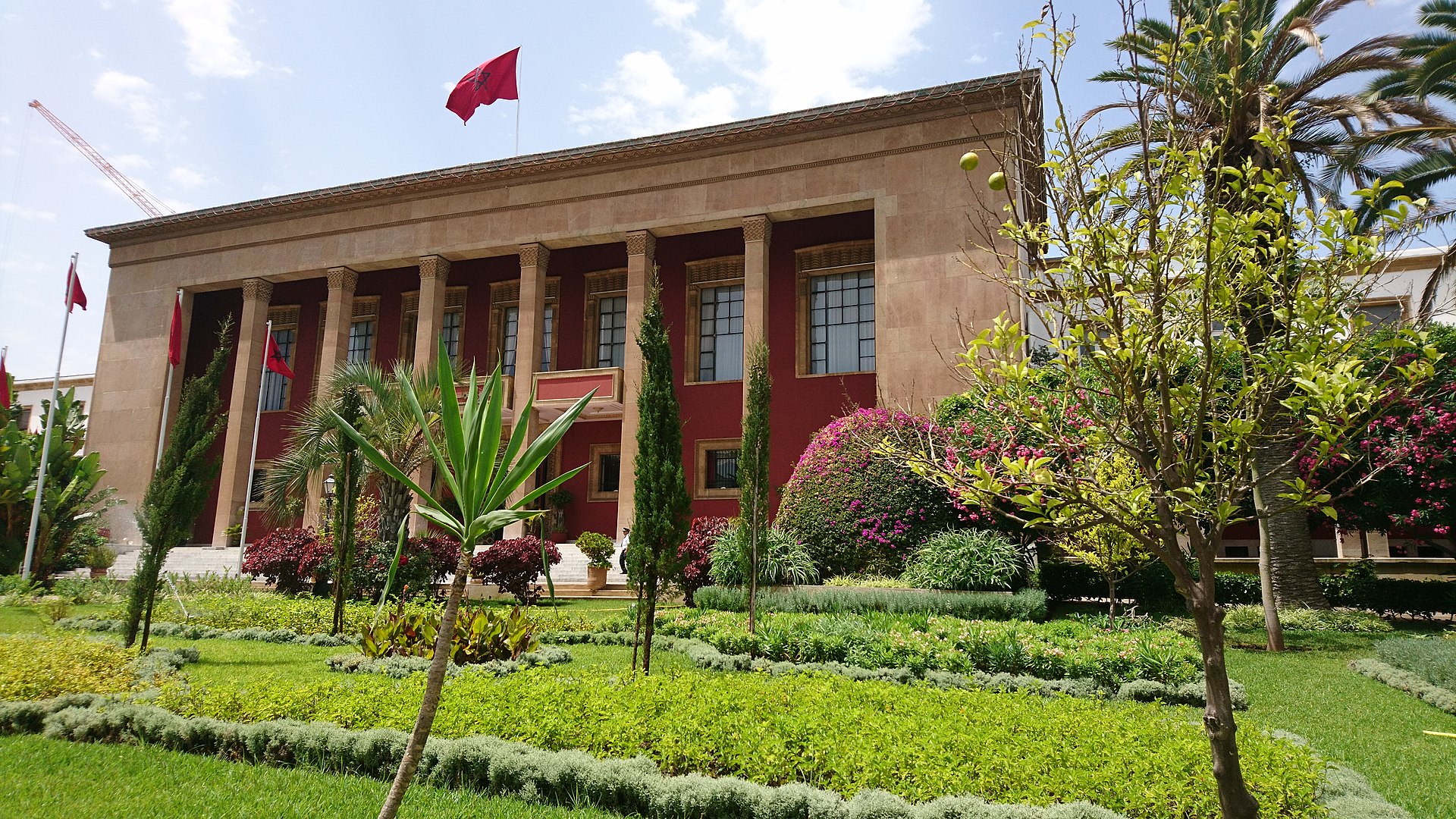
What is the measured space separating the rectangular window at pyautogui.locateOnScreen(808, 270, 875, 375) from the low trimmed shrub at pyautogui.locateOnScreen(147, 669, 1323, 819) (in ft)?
60.0

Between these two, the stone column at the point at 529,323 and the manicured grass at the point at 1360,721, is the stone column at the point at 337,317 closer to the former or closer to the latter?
the stone column at the point at 529,323

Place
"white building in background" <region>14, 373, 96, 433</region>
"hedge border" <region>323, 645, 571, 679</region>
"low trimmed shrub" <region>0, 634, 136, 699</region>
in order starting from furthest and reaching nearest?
"white building in background" <region>14, 373, 96, 433</region> < "hedge border" <region>323, 645, 571, 679</region> < "low trimmed shrub" <region>0, 634, 136, 699</region>


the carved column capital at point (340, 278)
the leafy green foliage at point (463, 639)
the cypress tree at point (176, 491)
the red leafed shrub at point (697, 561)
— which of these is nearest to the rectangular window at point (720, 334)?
the red leafed shrub at point (697, 561)

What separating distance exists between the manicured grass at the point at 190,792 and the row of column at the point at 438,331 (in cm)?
1717

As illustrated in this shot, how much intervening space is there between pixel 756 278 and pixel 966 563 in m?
12.2

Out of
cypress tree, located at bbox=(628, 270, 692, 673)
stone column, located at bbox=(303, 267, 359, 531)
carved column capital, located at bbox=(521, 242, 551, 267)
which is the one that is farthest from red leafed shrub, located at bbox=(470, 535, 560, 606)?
stone column, located at bbox=(303, 267, 359, 531)

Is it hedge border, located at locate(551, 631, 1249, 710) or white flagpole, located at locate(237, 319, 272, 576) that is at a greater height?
white flagpole, located at locate(237, 319, 272, 576)

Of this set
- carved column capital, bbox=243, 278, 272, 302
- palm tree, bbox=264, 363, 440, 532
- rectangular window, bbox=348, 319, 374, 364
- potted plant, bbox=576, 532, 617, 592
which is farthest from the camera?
rectangular window, bbox=348, 319, 374, 364

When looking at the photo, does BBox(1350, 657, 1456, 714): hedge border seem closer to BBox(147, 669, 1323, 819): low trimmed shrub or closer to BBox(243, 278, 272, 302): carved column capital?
BBox(147, 669, 1323, 819): low trimmed shrub

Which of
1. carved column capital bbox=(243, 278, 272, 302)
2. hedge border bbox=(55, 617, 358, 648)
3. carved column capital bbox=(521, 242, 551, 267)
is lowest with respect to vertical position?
hedge border bbox=(55, 617, 358, 648)

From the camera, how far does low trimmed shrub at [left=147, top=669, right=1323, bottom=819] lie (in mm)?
4910

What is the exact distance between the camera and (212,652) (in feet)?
36.1

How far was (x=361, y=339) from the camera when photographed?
31.6 m

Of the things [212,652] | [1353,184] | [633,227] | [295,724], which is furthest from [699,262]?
[295,724]
